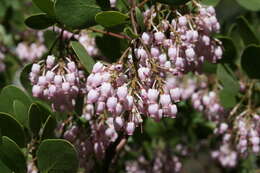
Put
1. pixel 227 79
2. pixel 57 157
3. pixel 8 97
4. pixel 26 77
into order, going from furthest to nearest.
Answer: pixel 227 79
pixel 26 77
pixel 8 97
pixel 57 157

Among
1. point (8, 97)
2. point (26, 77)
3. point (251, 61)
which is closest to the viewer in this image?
point (8, 97)

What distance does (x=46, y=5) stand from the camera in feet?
4.17

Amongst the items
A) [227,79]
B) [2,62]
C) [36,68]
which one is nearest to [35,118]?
[36,68]

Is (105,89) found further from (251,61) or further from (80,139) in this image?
(251,61)

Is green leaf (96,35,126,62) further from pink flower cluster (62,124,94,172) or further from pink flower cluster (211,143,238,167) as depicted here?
pink flower cluster (211,143,238,167)

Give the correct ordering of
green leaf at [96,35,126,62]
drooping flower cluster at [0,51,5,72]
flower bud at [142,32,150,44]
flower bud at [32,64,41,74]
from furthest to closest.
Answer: drooping flower cluster at [0,51,5,72] → green leaf at [96,35,126,62] → flower bud at [32,64,41,74] → flower bud at [142,32,150,44]

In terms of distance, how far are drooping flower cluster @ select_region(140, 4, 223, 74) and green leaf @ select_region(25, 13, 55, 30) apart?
29cm

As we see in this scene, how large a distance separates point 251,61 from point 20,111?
0.81 meters

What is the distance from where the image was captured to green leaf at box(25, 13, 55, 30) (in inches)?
53.9

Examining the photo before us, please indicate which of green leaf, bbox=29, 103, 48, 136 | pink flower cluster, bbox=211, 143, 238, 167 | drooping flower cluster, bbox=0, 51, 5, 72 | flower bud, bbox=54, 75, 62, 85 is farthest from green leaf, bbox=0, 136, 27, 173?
drooping flower cluster, bbox=0, 51, 5, 72

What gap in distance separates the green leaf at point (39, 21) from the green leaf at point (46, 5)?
6cm

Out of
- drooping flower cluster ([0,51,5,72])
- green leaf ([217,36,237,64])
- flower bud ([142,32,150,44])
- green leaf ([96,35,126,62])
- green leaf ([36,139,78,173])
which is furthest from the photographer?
drooping flower cluster ([0,51,5,72])

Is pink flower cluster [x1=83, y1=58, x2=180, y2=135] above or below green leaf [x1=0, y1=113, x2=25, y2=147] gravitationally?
above

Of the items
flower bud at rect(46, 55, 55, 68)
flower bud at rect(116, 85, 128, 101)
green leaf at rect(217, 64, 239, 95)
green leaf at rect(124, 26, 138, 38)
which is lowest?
green leaf at rect(217, 64, 239, 95)
